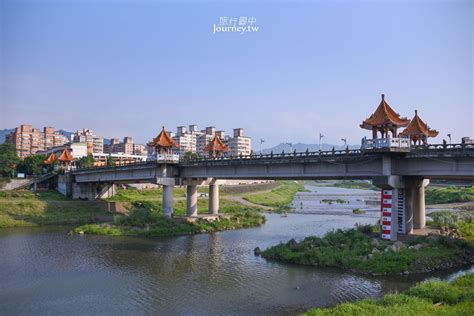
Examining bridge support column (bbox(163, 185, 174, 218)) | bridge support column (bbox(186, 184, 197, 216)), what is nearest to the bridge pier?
bridge support column (bbox(186, 184, 197, 216))

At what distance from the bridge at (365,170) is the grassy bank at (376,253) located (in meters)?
2.70

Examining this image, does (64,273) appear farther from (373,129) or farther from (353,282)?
(373,129)

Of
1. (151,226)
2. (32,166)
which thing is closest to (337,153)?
(151,226)

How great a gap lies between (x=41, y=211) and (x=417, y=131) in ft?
182

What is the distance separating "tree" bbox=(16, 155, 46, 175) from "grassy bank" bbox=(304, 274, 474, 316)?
104 metres

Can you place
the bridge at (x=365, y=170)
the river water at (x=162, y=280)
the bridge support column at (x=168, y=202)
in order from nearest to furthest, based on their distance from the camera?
the river water at (x=162, y=280), the bridge at (x=365, y=170), the bridge support column at (x=168, y=202)

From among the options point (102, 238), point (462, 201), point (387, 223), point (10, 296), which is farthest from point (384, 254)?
point (462, 201)

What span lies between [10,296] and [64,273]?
6.01 metres

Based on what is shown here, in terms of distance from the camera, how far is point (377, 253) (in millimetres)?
34000

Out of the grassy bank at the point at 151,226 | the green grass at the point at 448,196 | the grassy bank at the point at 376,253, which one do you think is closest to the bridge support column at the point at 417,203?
the grassy bank at the point at 376,253

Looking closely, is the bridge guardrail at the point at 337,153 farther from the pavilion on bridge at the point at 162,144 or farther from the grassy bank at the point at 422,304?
the grassy bank at the point at 422,304

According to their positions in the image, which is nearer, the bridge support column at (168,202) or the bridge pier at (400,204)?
the bridge pier at (400,204)

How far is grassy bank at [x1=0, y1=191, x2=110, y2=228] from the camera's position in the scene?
203 ft

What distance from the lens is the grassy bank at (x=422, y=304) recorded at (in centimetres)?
2147
